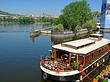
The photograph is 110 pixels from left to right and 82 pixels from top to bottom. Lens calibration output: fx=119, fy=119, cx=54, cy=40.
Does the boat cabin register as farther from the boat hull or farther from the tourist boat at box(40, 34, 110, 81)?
the boat hull

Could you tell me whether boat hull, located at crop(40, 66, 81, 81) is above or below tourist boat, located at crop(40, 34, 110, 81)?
below

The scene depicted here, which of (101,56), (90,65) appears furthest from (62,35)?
(90,65)

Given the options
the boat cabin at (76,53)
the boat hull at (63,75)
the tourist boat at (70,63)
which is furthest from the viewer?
the boat cabin at (76,53)

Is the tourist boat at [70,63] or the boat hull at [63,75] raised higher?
the tourist boat at [70,63]

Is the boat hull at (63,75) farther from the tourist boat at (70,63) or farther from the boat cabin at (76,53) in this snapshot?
the boat cabin at (76,53)

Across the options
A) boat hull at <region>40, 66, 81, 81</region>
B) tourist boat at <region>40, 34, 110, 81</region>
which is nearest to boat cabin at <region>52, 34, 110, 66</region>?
tourist boat at <region>40, 34, 110, 81</region>

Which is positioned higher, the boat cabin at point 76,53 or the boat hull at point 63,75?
the boat cabin at point 76,53

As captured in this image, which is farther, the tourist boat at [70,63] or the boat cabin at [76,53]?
the boat cabin at [76,53]

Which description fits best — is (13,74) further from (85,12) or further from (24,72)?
(85,12)

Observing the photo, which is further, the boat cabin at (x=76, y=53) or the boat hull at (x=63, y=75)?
the boat cabin at (x=76, y=53)

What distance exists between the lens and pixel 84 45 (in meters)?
19.7

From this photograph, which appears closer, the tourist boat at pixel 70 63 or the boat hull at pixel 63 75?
the boat hull at pixel 63 75

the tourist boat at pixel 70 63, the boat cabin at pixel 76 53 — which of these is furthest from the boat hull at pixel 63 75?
the boat cabin at pixel 76 53

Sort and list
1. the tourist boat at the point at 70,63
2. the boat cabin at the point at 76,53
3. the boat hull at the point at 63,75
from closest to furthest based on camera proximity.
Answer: the boat hull at the point at 63,75 < the tourist boat at the point at 70,63 < the boat cabin at the point at 76,53
